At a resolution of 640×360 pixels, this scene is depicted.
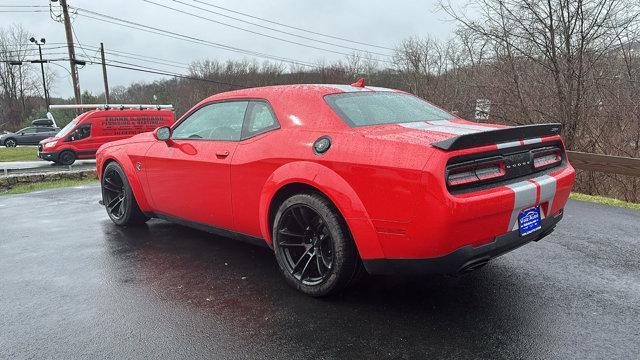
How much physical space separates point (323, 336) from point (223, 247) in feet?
6.59

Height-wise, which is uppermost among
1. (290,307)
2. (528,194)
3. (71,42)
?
(71,42)

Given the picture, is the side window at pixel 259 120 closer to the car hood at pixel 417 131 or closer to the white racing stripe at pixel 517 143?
the car hood at pixel 417 131

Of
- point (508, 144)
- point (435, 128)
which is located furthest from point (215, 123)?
point (508, 144)

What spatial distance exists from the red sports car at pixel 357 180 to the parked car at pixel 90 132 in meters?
15.4

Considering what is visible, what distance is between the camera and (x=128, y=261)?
13.1ft

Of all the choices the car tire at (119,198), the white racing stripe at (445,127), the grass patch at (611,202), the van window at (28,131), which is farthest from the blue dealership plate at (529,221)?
the van window at (28,131)

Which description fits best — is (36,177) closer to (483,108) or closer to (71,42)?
(483,108)

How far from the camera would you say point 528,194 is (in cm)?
271

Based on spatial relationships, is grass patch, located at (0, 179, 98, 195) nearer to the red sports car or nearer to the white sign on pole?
the red sports car

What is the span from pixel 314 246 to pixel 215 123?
1.56m

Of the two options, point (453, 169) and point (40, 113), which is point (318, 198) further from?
point (40, 113)

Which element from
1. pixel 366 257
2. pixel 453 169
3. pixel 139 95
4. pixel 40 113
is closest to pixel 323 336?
pixel 366 257

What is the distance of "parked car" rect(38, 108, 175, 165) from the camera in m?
17.1

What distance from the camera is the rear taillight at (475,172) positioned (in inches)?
97.7
